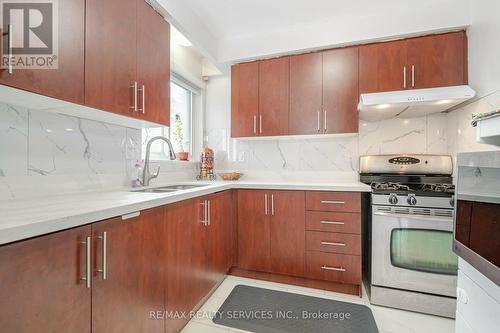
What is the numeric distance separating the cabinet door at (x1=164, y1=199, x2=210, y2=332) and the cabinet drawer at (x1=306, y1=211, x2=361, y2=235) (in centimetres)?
93

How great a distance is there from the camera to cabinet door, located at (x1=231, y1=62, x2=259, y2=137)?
8.02ft

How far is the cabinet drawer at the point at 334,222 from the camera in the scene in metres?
1.87

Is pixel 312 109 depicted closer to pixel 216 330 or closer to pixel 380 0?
pixel 380 0

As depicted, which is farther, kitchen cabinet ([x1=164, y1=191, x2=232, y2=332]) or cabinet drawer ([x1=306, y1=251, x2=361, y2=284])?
cabinet drawer ([x1=306, y1=251, x2=361, y2=284])

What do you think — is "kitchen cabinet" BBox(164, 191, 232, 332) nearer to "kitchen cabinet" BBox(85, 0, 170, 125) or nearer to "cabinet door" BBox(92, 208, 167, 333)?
"cabinet door" BBox(92, 208, 167, 333)

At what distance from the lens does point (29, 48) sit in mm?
922

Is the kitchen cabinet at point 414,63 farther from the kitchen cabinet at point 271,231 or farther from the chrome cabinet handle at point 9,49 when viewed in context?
the chrome cabinet handle at point 9,49

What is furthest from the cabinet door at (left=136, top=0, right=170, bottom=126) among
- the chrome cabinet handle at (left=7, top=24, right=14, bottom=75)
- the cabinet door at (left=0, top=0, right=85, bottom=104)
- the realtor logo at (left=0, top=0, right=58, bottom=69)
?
the chrome cabinet handle at (left=7, top=24, right=14, bottom=75)

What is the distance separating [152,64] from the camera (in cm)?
159

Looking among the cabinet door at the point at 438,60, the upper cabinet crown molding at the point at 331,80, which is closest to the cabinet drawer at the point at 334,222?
the upper cabinet crown molding at the point at 331,80

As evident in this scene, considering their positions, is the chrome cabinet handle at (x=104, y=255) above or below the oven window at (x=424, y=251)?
above

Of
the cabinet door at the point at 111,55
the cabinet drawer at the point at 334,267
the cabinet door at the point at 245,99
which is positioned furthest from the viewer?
the cabinet door at the point at 245,99

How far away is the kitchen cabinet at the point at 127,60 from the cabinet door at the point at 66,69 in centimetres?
4

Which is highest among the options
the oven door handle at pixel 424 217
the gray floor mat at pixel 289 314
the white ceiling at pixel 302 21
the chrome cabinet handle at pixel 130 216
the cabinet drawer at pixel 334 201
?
the white ceiling at pixel 302 21
